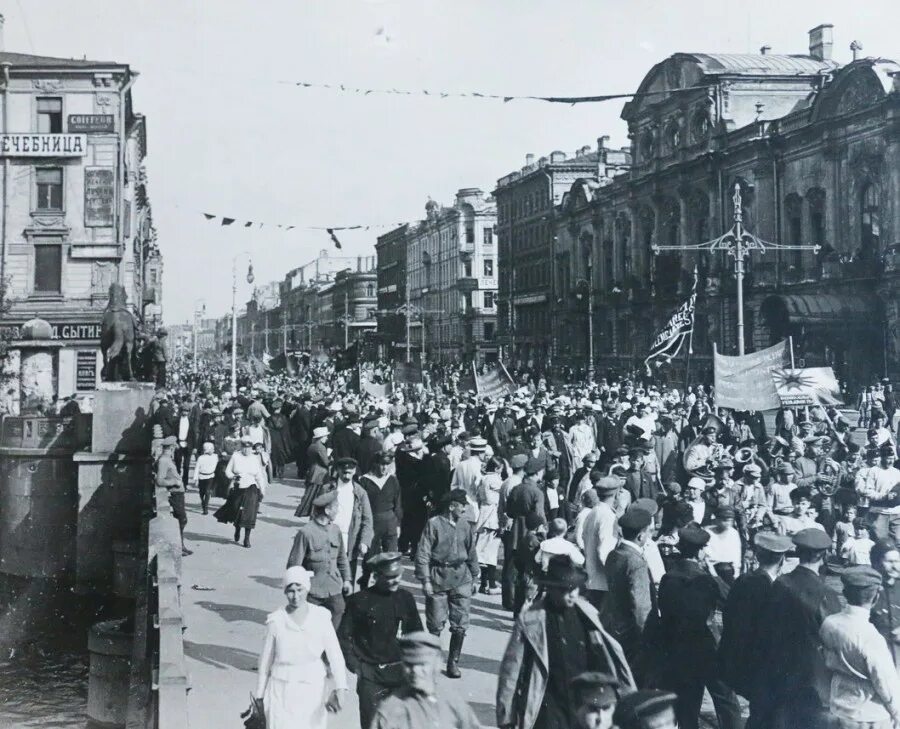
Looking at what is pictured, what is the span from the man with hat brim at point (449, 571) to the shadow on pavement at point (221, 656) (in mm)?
2043

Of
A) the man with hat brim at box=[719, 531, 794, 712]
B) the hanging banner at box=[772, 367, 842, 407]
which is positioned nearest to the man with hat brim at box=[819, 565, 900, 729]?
the man with hat brim at box=[719, 531, 794, 712]

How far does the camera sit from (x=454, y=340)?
90438mm

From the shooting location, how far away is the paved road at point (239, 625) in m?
8.91

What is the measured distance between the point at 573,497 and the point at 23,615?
12.5m

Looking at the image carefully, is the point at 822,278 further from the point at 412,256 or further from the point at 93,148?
the point at 412,256

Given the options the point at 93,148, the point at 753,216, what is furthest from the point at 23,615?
the point at 753,216

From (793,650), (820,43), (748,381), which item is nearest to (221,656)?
(793,650)

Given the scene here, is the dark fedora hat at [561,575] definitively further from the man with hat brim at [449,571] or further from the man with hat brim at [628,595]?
the man with hat brim at [449,571]

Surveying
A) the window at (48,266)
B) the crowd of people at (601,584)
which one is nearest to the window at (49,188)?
the window at (48,266)

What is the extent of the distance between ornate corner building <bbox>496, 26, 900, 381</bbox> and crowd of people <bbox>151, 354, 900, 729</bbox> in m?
21.9

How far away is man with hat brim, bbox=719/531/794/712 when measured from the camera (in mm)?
6512

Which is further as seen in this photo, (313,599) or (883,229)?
(883,229)

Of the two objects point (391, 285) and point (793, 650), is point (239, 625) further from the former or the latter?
point (391, 285)

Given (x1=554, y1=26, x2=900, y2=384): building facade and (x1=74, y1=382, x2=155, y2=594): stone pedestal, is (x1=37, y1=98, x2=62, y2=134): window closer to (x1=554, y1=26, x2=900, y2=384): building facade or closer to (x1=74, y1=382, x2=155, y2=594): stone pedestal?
(x1=554, y1=26, x2=900, y2=384): building facade
